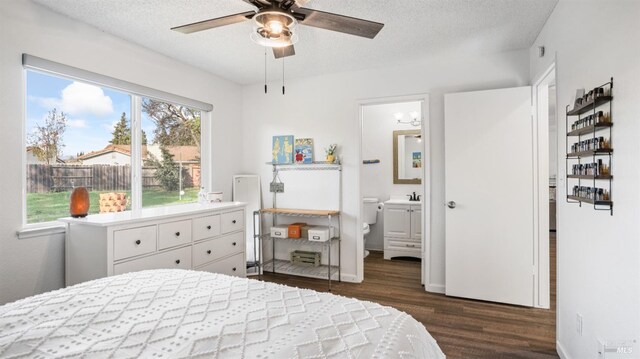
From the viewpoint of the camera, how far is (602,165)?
1.57 metres

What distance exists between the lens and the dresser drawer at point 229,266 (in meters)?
3.06

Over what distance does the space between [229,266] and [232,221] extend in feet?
1.49

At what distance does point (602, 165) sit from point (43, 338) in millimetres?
2360

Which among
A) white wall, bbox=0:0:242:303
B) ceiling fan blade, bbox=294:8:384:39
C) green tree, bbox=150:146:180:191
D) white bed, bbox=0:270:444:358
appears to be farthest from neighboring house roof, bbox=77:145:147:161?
ceiling fan blade, bbox=294:8:384:39

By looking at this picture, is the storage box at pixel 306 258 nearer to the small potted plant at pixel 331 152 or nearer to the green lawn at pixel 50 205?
the small potted plant at pixel 331 152

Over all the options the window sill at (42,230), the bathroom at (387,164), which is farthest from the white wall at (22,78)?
the bathroom at (387,164)

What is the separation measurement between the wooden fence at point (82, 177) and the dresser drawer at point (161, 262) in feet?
2.90

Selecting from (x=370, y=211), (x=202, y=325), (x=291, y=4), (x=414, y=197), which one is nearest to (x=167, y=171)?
(x=291, y=4)

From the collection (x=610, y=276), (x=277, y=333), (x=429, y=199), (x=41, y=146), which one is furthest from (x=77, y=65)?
(x=610, y=276)

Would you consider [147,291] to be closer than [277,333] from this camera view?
No

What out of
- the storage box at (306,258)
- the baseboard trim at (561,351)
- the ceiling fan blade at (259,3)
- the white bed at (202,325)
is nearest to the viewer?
the white bed at (202,325)

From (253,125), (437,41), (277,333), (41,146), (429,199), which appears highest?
(437,41)

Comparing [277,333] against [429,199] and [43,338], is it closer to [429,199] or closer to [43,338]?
[43,338]

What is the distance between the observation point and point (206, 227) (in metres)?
3.01
